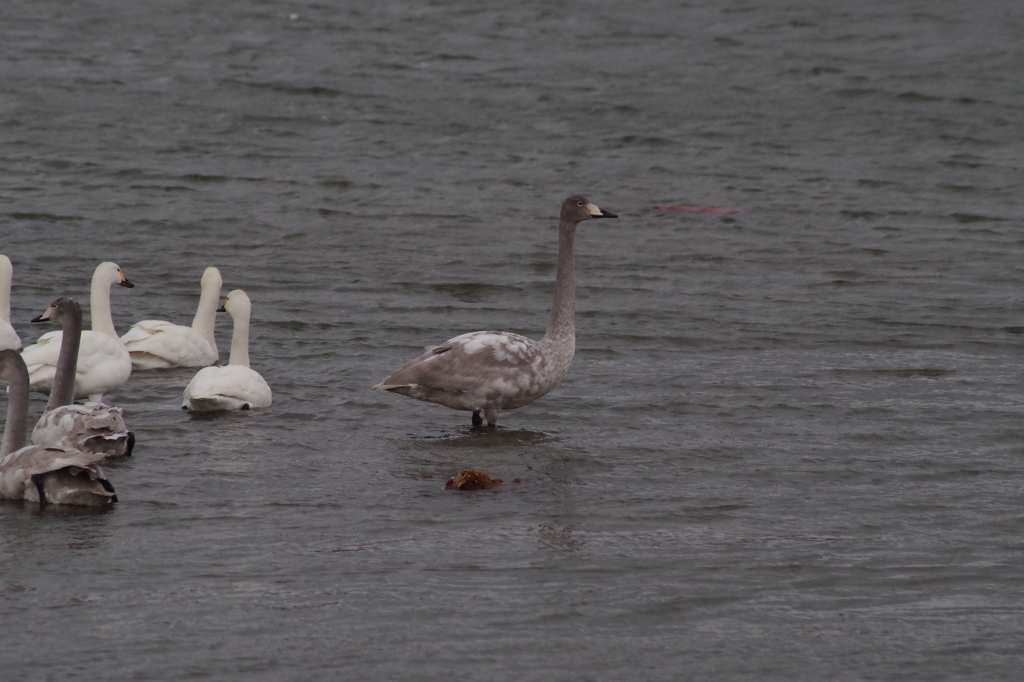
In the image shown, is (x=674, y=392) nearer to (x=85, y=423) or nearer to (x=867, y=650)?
(x=85, y=423)

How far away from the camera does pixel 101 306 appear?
10531 mm

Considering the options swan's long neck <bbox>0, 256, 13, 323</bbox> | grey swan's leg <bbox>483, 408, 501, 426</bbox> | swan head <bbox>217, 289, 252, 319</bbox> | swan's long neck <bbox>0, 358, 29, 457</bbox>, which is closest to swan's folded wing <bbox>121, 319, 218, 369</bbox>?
swan head <bbox>217, 289, 252, 319</bbox>

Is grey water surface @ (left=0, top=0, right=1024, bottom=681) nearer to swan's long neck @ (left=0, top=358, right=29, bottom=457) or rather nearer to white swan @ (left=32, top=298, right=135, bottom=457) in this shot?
white swan @ (left=32, top=298, right=135, bottom=457)

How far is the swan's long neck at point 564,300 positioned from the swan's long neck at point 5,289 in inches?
154

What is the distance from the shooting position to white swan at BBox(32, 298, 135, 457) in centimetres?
789

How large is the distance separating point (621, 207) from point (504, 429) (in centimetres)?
830

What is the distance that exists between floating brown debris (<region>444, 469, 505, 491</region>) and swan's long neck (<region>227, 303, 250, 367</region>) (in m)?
2.74

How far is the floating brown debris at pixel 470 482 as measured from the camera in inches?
300

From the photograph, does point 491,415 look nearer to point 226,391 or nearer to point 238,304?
point 226,391

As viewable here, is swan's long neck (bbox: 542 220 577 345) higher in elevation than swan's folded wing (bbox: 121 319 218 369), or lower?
higher

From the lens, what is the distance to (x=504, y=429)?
9.48 meters

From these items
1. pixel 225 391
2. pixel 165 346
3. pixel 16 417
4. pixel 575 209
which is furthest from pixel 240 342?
pixel 16 417

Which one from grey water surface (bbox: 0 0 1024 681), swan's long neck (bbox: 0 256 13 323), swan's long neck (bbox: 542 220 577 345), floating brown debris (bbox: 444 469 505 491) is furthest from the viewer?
swan's long neck (bbox: 0 256 13 323)

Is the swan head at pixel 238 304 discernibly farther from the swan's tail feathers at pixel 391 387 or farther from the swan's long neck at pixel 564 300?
the swan's long neck at pixel 564 300
